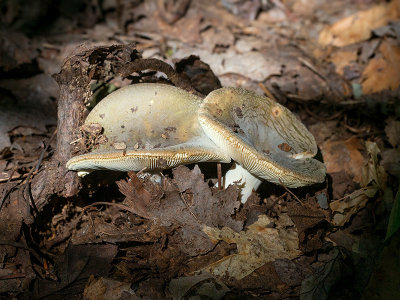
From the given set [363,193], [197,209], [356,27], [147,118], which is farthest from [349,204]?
[356,27]

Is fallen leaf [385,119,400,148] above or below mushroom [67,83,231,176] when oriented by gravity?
below

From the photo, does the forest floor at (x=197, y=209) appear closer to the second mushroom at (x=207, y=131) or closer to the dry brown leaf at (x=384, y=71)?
the dry brown leaf at (x=384, y=71)

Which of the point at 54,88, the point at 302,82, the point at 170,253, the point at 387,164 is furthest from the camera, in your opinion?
the point at 302,82

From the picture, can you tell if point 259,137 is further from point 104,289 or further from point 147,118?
point 104,289

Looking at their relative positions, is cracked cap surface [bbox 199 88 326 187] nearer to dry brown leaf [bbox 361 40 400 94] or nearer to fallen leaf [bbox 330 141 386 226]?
fallen leaf [bbox 330 141 386 226]

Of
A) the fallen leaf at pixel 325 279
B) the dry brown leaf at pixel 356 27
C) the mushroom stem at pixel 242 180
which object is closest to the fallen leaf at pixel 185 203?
the mushroom stem at pixel 242 180

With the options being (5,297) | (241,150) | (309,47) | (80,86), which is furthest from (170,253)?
(309,47)

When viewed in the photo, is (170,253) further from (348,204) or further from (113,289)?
(348,204)

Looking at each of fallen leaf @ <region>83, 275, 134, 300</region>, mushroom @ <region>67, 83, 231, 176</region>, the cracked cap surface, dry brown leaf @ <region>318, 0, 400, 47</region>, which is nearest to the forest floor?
fallen leaf @ <region>83, 275, 134, 300</region>
